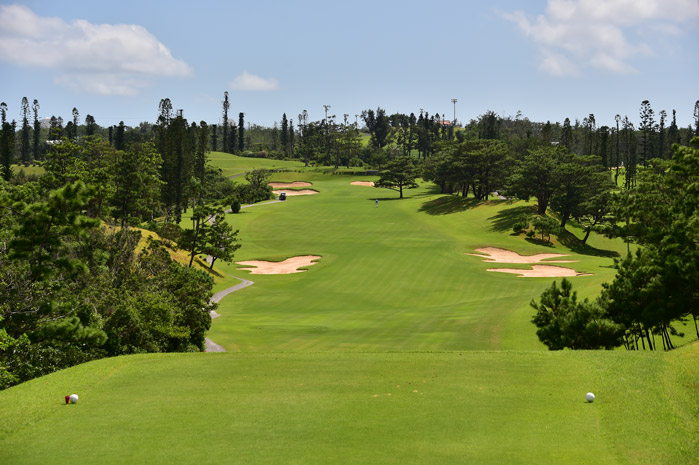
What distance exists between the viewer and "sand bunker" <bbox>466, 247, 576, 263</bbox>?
63.3 metres

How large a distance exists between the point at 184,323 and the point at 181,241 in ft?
88.9

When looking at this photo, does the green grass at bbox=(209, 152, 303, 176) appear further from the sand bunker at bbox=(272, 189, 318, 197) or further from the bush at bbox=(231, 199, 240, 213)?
the bush at bbox=(231, 199, 240, 213)

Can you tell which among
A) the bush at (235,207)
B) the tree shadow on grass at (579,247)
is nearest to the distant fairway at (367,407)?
the tree shadow on grass at (579,247)

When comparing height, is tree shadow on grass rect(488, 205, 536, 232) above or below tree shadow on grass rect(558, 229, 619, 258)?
above

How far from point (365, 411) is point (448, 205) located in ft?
Answer: 290

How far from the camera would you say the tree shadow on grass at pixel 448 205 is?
96.1 metres

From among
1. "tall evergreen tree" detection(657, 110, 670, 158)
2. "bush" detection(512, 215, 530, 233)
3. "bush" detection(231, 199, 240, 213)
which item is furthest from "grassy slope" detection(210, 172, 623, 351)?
"tall evergreen tree" detection(657, 110, 670, 158)

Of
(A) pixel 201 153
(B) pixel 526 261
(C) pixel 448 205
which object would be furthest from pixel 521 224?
(A) pixel 201 153

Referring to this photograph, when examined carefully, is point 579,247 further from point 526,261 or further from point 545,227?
point 526,261

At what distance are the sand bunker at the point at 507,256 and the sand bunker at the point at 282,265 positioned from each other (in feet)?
60.5

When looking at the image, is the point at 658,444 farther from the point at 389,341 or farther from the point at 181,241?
the point at 181,241

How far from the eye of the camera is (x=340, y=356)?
19641 millimetres

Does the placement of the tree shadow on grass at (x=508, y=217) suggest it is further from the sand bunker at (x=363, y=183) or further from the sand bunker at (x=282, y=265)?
the sand bunker at (x=363, y=183)

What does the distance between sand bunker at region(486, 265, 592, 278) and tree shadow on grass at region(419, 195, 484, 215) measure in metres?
37.4
